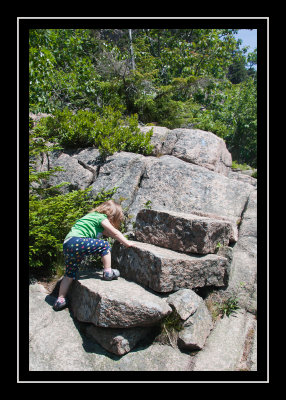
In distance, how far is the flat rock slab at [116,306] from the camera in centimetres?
336

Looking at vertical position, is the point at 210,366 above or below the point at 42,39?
below

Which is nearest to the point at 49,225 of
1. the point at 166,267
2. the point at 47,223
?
the point at 47,223

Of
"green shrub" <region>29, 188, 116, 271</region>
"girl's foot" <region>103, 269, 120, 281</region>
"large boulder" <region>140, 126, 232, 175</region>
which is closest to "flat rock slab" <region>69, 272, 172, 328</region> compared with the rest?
"girl's foot" <region>103, 269, 120, 281</region>

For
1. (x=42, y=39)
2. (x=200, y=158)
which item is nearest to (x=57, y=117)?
(x=42, y=39)

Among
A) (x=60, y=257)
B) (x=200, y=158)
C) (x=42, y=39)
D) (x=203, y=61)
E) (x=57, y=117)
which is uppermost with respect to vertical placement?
(x=203, y=61)

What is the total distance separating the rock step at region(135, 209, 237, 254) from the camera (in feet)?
13.8

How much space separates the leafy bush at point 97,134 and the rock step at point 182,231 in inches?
118

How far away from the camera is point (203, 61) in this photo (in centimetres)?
1672

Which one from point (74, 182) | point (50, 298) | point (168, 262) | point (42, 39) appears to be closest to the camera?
point (168, 262)

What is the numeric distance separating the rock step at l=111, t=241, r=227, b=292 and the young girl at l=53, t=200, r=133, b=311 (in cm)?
24

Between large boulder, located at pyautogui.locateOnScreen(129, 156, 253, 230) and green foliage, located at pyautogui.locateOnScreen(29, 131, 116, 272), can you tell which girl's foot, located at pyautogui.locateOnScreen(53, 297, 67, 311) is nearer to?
green foliage, located at pyautogui.locateOnScreen(29, 131, 116, 272)

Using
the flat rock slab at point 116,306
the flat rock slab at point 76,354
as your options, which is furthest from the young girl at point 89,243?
the flat rock slab at point 76,354
